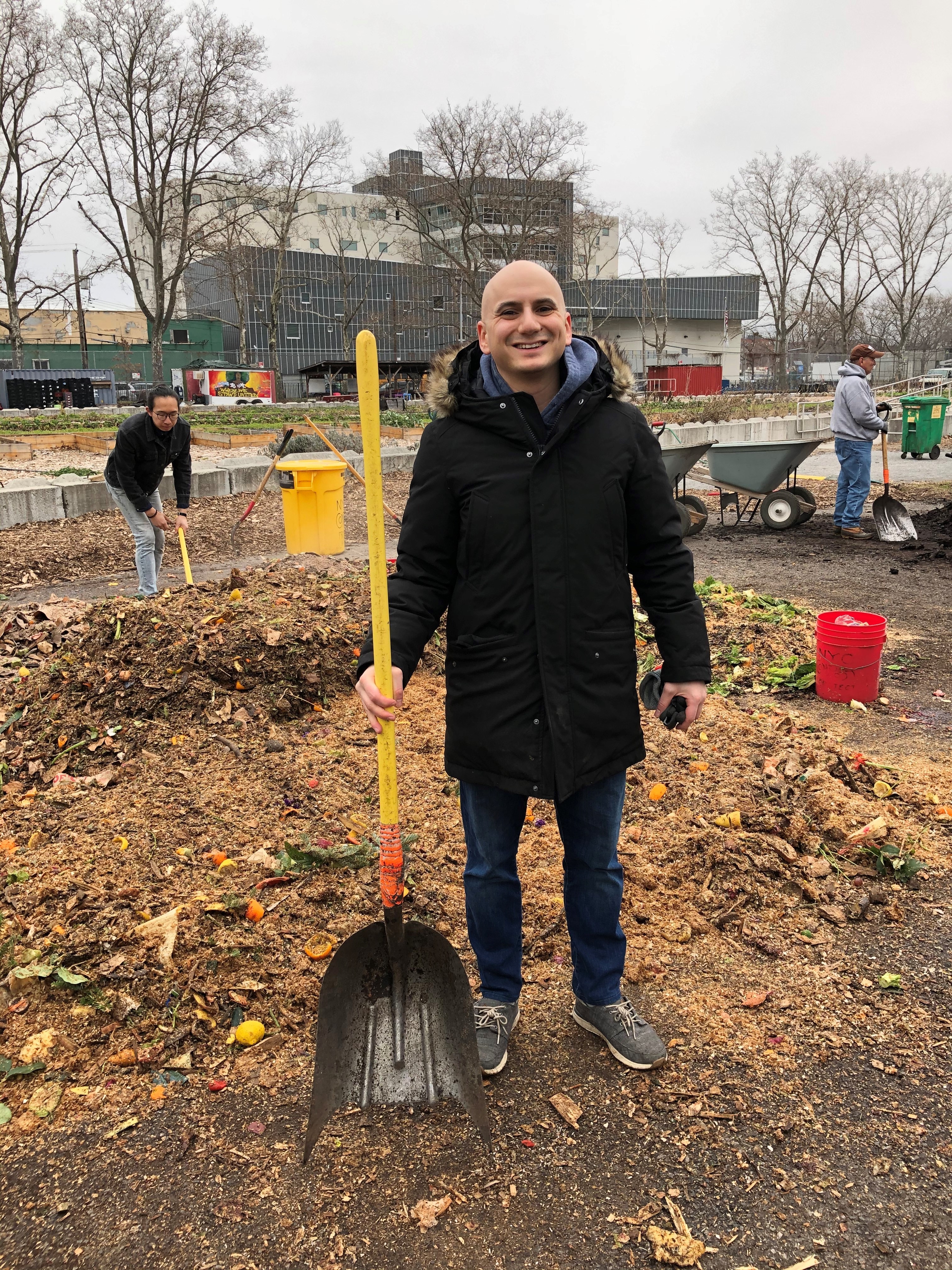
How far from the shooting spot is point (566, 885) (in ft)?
8.38

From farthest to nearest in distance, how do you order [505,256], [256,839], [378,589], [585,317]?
[585,317] → [505,256] → [256,839] → [378,589]

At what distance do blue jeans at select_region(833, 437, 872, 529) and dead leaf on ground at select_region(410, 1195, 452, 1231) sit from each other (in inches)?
415

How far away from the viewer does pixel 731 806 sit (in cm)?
393

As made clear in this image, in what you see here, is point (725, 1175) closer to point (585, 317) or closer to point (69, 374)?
point (69, 374)

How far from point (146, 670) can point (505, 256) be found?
39.0m

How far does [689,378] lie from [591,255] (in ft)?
44.3

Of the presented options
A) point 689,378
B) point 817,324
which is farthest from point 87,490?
point 817,324

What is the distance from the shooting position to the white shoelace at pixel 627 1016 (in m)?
2.63

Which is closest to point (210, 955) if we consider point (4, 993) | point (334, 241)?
point (4, 993)

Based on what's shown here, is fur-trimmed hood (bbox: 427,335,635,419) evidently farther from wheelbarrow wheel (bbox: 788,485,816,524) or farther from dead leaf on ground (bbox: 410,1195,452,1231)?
wheelbarrow wheel (bbox: 788,485,816,524)

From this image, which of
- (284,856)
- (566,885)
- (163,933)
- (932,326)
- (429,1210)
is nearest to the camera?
(429,1210)

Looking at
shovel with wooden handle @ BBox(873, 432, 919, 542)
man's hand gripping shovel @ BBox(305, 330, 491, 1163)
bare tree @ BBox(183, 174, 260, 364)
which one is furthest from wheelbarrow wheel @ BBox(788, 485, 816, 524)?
bare tree @ BBox(183, 174, 260, 364)

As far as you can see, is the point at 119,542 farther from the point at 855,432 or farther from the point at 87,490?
the point at 855,432

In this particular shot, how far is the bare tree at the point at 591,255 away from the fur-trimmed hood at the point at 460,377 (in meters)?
25.1
